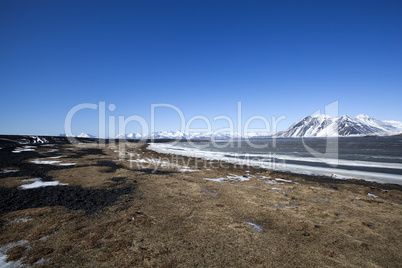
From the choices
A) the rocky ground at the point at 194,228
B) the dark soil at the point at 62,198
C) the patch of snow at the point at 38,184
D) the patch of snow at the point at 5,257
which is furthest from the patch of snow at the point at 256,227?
the patch of snow at the point at 38,184

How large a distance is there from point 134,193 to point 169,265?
6284mm

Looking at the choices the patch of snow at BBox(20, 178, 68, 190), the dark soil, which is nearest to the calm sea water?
the dark soil

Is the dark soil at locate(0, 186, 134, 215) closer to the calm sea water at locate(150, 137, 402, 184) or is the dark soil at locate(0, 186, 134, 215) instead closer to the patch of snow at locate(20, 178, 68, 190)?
the patch of snow at locate(20, 178, 68, 190)

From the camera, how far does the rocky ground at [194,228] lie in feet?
14.7

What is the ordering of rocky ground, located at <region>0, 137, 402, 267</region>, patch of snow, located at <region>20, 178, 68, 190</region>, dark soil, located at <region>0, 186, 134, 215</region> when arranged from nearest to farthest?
rocky ground, located at <region>0, 137, 402, 267</region> < dark soil, located at <region>0, 186, 134, 215</region> < patch of snow, located at <region>20, 178, 68, 190</region>

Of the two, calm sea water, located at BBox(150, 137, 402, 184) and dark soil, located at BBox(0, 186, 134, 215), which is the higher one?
dark soil, located at BBox(0, 186, 134, 215)

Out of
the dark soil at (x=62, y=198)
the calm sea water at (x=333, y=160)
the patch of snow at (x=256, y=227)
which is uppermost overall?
the dark soil at (x=62, y=198)

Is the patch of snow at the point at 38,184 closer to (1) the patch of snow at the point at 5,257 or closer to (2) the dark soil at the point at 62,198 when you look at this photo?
(2) the dark soil at the point at 62,198

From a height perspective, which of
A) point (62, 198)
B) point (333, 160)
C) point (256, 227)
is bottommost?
point (333, 160)

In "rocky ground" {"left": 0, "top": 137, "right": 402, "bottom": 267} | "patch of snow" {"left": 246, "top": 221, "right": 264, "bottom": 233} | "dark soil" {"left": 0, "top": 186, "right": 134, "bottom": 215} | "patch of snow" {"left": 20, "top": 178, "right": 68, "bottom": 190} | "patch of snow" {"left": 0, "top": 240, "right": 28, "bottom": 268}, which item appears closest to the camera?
"patch of snow" {"left": 0, "top": 240, "right": 28, "bottom": 268}

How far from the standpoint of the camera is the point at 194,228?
599 cm

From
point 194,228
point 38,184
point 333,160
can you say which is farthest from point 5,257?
point 333,160

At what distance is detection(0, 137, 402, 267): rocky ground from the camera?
4.49 m

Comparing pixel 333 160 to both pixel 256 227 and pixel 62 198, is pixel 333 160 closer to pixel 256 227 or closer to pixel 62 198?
pixel 256 227
